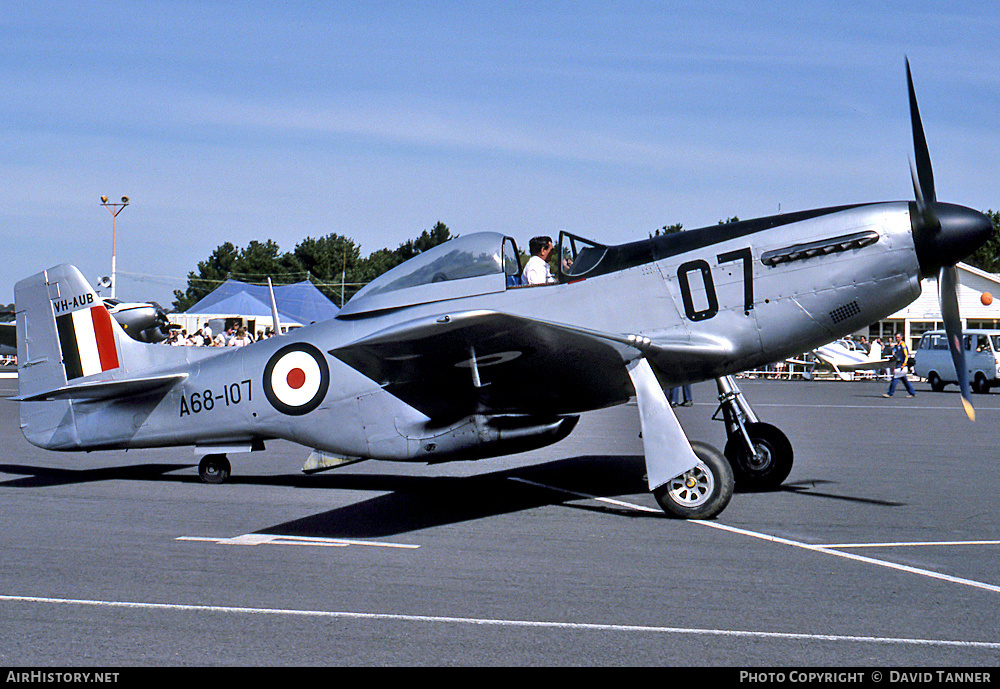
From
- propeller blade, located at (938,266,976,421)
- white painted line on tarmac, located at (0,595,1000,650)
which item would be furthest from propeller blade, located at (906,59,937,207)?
white painted line on tarmac, located at (0,595,1000,650)

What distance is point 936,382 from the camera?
33406mm

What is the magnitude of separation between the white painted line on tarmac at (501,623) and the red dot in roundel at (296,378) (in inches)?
160

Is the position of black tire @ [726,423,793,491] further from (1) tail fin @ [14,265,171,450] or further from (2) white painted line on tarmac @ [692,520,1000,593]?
(1) tail fin @ [14,265,171,450]

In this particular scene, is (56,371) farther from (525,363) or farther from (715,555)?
(715,555)

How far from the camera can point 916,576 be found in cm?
544

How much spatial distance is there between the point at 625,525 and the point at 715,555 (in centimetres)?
125

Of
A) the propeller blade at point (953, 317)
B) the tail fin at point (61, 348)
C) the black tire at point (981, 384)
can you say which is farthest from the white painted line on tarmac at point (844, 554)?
the black tire at point (981, 384)

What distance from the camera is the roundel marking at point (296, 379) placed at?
28.8 ft

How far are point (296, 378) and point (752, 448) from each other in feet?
14.6

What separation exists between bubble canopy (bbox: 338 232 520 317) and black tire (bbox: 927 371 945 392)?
95.6 ft

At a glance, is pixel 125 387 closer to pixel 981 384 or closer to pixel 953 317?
pixel 953 317
